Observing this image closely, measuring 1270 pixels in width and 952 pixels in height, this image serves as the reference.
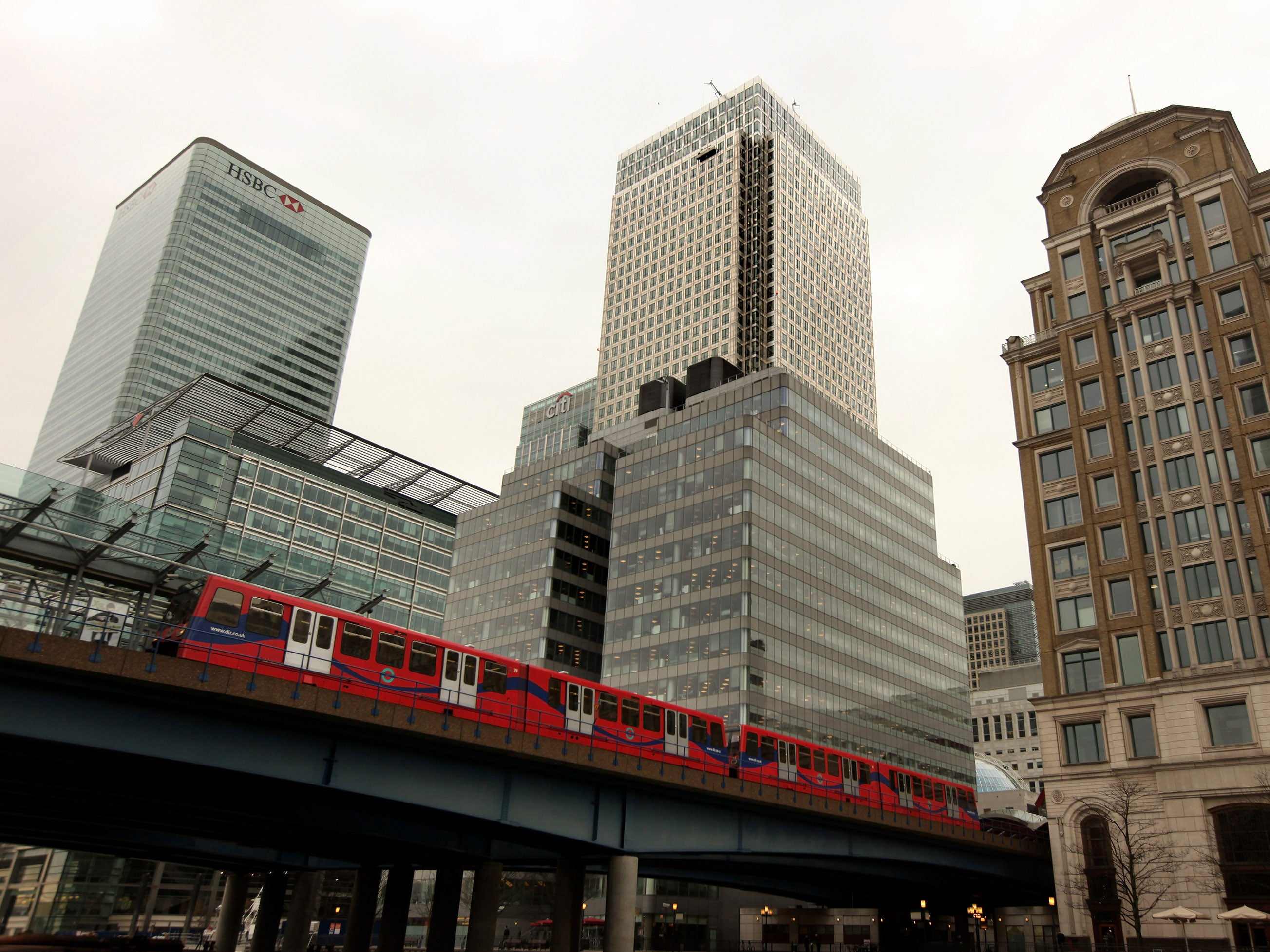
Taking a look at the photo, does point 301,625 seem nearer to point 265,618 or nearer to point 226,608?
point 265,618

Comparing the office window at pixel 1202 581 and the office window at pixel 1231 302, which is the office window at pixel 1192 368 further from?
the office window at pixel 1202 581

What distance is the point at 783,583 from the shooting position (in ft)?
291

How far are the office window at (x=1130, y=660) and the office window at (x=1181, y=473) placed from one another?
354 inches

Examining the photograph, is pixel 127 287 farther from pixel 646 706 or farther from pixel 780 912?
pixel 646 706

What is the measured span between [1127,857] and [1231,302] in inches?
1273

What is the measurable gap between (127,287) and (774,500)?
160863mm

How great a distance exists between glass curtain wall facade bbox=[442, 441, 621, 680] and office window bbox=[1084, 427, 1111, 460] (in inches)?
2203

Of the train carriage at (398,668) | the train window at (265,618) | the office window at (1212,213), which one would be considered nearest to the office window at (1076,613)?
the office window at (1212,213)

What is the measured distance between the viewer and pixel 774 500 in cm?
9162

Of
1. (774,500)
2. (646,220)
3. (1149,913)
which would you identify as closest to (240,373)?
(646,220)

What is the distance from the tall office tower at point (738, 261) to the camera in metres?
154

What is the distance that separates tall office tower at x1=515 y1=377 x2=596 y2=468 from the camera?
17412 centimetres

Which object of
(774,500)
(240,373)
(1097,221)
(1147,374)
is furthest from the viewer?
(240,373)

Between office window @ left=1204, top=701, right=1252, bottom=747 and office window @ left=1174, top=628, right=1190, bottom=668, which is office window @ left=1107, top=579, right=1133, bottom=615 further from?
office window @ left=1204, top=701, right=1252, bottom=747
